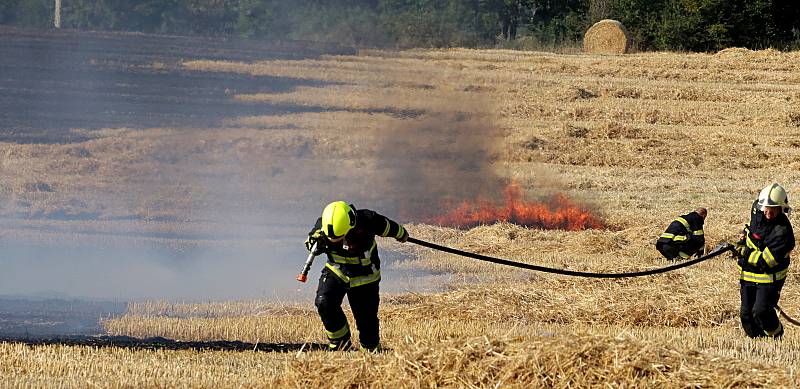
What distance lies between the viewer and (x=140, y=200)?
2142cm

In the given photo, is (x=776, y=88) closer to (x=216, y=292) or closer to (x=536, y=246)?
(x=536, y=246)

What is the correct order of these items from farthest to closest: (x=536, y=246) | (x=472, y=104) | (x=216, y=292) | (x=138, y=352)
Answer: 1. (x=472, y=104)
2. (x=536, y=246)
3. (x=216, y=292)
4. (x=138, y=352)

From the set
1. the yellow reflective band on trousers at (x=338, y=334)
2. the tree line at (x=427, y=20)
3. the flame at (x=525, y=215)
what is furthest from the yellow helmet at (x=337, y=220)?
the tree line at (x=427, y=20)

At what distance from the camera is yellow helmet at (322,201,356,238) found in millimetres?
9758

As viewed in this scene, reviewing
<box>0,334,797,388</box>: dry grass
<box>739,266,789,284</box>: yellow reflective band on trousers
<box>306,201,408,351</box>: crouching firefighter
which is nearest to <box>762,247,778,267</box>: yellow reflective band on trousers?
<box>739,266,789,284</box>: yellow reflective band on trousers

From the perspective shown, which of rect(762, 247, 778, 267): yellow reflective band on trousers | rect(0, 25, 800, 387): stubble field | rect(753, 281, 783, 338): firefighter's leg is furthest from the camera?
rect(753, 281, 783, 338): firefighter's leg

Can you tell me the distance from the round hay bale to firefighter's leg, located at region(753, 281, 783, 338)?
27.7 meters

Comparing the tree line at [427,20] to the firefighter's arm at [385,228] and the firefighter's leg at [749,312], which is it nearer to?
the firefighter's leg at [749,312]

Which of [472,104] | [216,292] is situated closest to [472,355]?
[216,292]

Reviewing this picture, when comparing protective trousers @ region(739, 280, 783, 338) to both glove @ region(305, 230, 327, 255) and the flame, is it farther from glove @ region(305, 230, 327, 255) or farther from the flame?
the flame

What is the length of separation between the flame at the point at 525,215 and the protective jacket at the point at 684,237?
3.34m

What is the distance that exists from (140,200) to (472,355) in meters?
14.6

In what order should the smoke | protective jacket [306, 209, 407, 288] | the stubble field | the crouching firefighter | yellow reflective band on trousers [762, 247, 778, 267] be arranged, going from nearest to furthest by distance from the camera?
the stubble field
the crouching firefighter
protective jacket [306, 209, 407, 288]
yellow reflective band on trousers [762, 247, 778, 267]
the smoke

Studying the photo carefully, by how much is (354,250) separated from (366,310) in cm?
54
